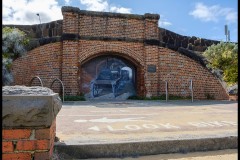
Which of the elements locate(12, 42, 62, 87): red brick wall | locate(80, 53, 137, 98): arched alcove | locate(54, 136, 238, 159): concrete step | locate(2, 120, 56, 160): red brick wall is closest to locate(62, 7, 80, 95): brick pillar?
locate(12, 42, 62, 87): red brick wall

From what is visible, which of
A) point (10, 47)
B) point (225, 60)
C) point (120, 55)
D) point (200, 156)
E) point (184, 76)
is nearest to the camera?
point (200, 156)

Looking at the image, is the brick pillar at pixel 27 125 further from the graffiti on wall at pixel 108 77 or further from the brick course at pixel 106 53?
the graffiti on wall at pixel 108 77

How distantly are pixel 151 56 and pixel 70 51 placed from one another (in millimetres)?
3762

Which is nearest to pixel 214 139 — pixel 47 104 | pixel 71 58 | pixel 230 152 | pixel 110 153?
pixel 230 152

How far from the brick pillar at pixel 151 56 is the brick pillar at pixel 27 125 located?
11.0 m

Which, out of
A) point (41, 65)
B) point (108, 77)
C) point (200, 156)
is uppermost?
point (41, 65)

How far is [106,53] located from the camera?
1312 centimetres

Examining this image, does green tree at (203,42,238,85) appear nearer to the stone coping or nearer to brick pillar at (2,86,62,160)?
the stone coping

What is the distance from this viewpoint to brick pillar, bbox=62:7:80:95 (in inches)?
486

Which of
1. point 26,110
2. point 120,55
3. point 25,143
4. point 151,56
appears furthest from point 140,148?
point 151,56

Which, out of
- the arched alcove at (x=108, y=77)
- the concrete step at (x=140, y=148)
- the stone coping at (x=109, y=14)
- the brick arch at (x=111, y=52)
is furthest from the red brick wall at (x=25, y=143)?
the arched alcove at (x=108, y=77)

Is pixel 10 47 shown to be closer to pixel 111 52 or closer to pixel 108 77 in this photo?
pixel 111 52

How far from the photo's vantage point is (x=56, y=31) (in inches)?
502

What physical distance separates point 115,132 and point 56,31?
31.3ft
